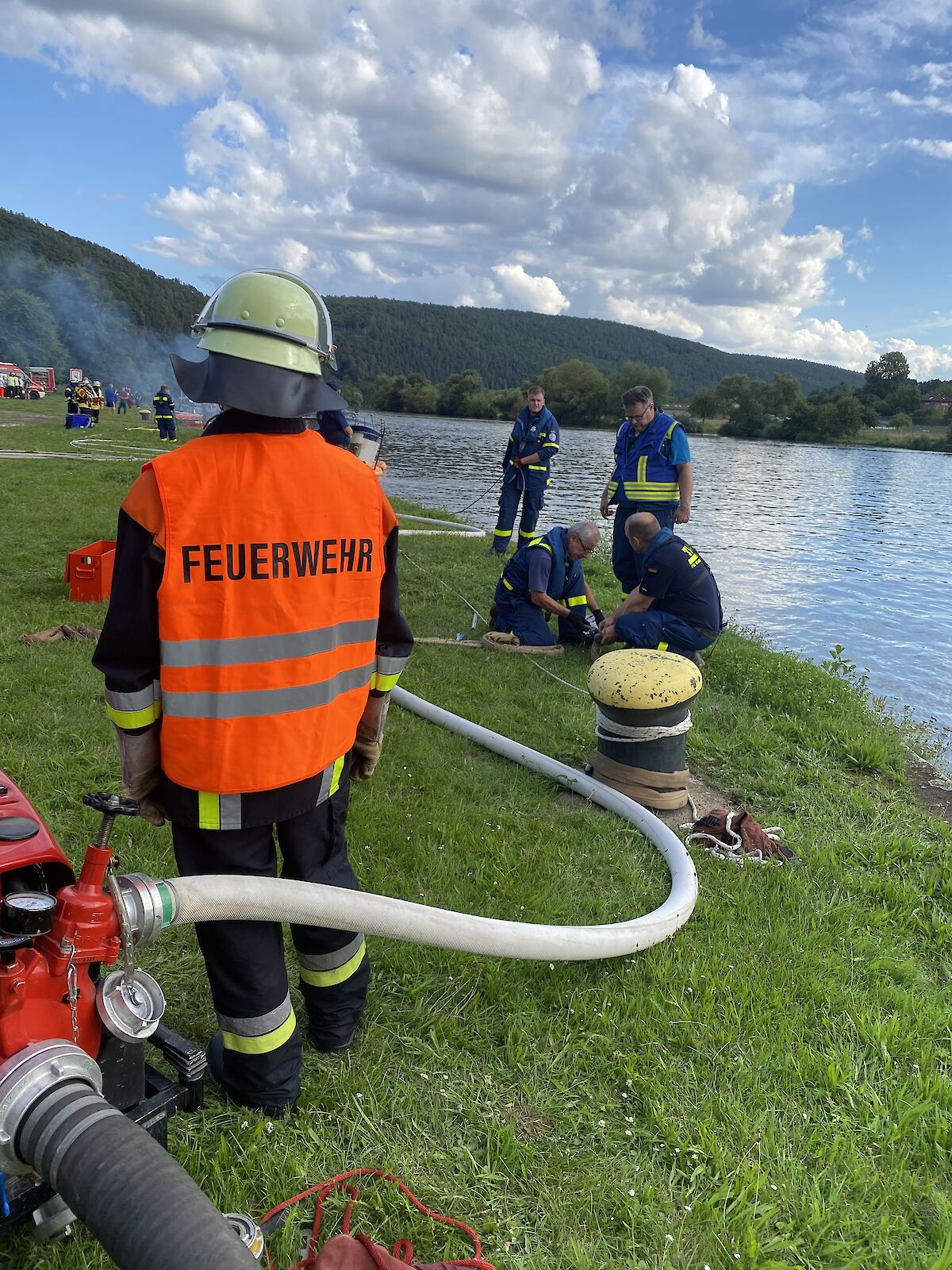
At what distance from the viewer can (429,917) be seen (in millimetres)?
2365

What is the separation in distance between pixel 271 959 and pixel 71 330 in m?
79.1

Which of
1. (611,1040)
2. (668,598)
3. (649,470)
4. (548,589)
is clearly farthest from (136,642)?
(649,470)

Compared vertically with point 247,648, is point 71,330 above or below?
above

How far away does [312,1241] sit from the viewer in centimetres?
201

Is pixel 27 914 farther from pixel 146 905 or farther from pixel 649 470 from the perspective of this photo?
pixel 649 470

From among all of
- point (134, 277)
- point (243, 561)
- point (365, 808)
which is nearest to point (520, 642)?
point (365, 808)

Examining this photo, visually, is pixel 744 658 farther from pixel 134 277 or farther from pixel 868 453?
pixel 134 277

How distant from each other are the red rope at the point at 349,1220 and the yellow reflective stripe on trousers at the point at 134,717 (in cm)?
125

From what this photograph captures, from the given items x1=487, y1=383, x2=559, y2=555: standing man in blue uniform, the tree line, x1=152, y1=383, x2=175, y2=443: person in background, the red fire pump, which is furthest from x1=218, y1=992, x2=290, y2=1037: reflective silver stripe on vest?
the tree line

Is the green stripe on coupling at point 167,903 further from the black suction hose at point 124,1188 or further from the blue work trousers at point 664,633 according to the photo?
the blue work trousers at point 664,633

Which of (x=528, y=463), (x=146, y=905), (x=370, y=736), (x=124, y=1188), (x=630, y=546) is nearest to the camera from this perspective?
(x=124, y=1188)

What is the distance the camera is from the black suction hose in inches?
49.3

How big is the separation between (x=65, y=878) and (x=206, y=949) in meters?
0.44

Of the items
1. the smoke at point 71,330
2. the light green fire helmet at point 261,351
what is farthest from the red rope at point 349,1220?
the smoke at point 71,330
